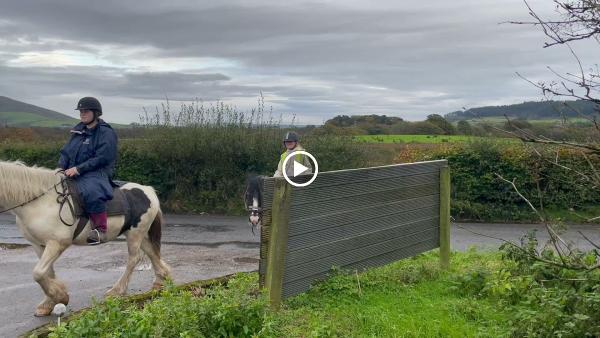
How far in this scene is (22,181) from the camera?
8047mm

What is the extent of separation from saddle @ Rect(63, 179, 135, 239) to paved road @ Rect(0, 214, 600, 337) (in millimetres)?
1038

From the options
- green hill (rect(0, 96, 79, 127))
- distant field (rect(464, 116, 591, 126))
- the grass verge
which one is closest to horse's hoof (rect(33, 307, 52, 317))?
the grass verge

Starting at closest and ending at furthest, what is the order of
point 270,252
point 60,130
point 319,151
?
point 270,252, point 319,151, point 60,130

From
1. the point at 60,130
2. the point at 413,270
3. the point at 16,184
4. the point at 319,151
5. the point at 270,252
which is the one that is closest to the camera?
the point at 270,252

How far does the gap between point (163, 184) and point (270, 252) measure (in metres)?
13.2

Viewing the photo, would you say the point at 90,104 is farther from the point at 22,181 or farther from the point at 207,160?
the point at 207,160

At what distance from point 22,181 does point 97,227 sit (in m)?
1.07

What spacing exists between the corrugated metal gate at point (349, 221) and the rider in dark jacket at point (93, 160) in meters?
2.80

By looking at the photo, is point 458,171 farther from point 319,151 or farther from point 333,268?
point 333,268

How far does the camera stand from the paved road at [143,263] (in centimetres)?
858

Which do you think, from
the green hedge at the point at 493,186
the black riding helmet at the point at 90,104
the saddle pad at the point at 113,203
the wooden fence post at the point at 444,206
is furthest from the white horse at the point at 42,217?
the green hedge at the point at 493,186

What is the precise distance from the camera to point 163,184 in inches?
754

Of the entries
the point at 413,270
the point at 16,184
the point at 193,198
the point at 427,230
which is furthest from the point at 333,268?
the point at 193,198

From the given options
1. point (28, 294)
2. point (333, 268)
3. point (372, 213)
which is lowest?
point (28, 294)
